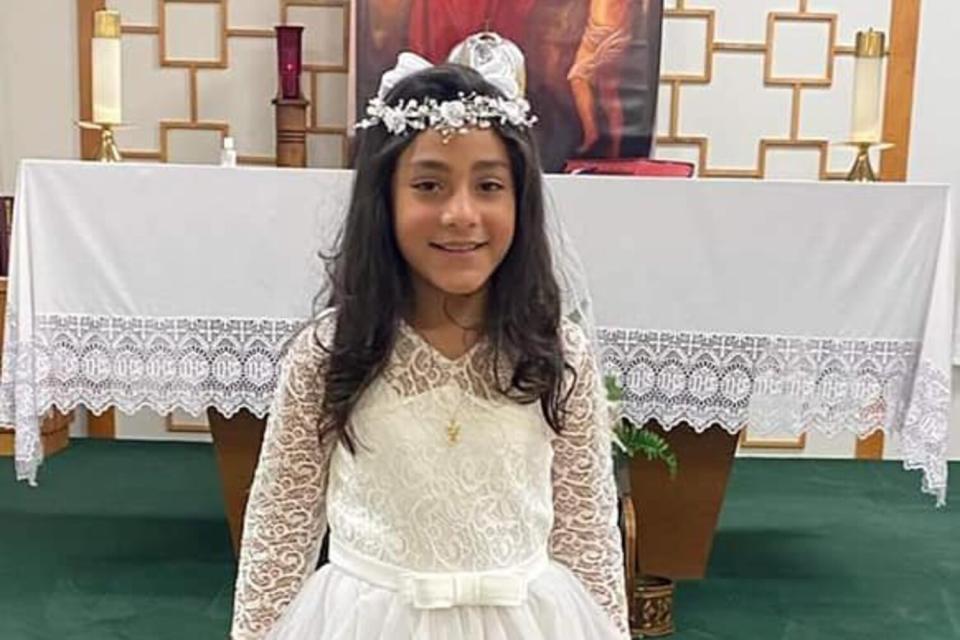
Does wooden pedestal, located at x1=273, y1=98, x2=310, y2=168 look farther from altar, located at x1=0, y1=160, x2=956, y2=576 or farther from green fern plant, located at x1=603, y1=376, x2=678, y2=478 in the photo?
green fern plant, located at x1=603, y1=376, x2=678, y2=478

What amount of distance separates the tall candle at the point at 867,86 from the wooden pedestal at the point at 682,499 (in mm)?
799

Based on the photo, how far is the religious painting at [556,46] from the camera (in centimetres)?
350

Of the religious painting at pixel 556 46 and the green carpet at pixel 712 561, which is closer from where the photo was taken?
the green carpet at pixel 712 561

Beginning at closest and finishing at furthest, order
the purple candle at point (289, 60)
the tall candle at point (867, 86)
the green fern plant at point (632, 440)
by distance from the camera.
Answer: the green fern plant at point (632, 440)
the tall candle at point (867, 86)
the purple candle at point (289, 60)

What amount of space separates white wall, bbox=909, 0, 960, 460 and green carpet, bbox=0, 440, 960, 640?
3.31 ft

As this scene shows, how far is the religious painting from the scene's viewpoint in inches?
138

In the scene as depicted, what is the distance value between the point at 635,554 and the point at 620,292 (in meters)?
0.54

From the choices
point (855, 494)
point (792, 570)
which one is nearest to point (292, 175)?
point (792, 570)

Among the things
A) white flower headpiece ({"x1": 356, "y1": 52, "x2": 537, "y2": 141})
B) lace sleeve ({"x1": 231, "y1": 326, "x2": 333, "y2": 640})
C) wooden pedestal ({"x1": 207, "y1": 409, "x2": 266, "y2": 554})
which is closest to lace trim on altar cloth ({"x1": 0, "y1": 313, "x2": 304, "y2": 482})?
wooden pedestal ({"x1": 207, "y1": 409, "x2": 266, "y2": 554})

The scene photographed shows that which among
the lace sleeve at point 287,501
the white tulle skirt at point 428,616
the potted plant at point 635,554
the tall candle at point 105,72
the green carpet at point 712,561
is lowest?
the green carpet at point 712,561

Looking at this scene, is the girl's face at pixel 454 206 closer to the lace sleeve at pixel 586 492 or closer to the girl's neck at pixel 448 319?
the girl's neck at pixel 448 319

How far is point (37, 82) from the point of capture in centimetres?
375

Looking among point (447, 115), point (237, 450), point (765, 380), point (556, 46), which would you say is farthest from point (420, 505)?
point (556, 46)

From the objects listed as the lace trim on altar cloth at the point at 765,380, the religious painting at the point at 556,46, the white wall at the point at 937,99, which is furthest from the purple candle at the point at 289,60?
the white wall at the point at 937,99
